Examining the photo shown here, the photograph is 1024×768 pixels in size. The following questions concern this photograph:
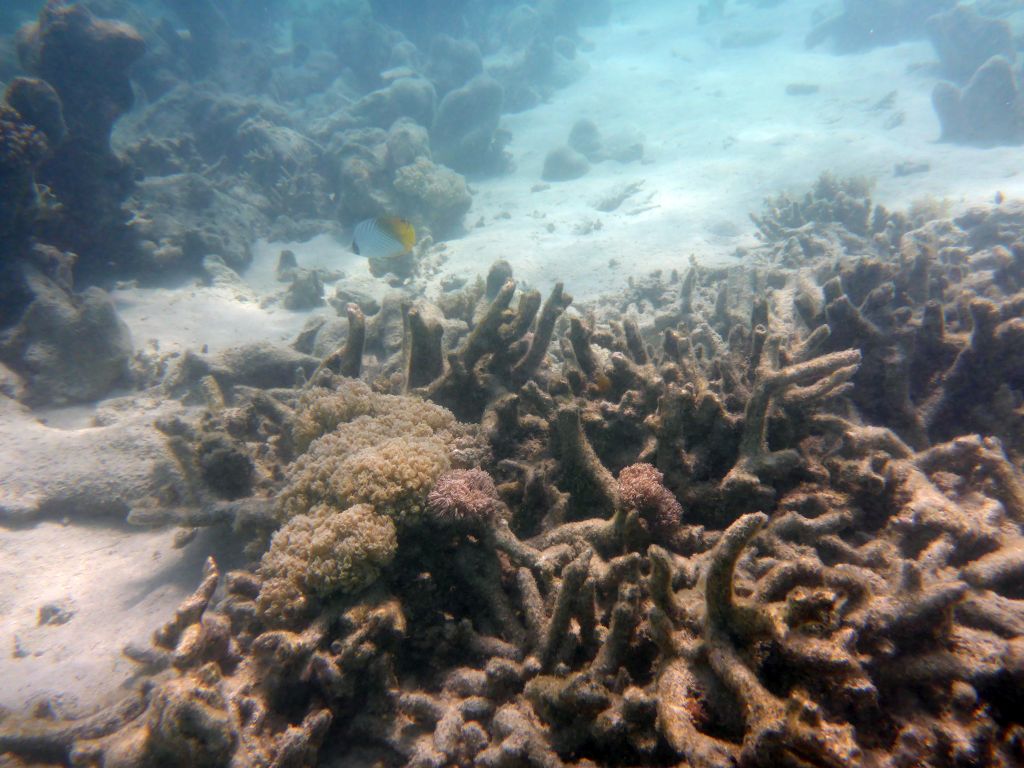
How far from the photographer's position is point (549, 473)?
339 centimetres

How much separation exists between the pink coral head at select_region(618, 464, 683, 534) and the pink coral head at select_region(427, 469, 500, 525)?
782 mm

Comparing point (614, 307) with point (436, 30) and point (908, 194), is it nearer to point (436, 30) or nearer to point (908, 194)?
point (908, 194)

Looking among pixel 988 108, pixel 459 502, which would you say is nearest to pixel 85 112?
pixel 459 502

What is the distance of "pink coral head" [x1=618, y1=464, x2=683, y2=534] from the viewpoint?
2727 mm

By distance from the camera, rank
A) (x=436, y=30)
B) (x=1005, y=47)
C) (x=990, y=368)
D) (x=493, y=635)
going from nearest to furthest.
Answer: (x=493, y=635), (x=990, y=368), (x=1005, y=47), (x=436, y=30)

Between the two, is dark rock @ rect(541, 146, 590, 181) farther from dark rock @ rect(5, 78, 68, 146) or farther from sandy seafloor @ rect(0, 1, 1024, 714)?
dark rock @ rect(5, 78, 68, 146)

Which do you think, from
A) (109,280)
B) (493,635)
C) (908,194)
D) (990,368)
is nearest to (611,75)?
(908,194)

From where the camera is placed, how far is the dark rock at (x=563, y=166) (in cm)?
2070

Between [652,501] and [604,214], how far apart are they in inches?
599

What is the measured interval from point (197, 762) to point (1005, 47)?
33.4 metres

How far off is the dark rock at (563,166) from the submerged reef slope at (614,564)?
17.9m

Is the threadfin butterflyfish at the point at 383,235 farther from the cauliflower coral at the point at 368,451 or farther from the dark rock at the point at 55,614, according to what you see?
the dark rock at the point at 55,614

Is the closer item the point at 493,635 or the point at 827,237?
the point at 493,635

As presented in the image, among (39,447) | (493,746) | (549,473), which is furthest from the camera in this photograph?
(39,447)
